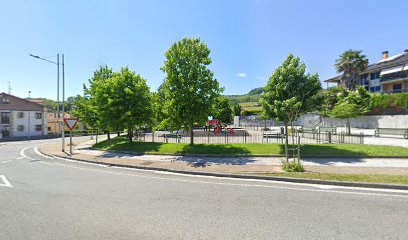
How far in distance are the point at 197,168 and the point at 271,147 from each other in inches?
260

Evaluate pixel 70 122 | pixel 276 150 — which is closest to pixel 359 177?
pixel 276 150

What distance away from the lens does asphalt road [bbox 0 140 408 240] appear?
14.4 ft

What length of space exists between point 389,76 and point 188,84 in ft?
151

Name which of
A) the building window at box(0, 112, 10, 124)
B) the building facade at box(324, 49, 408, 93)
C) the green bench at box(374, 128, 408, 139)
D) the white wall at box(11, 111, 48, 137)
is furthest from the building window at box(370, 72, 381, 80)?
the building window at box(0, 112, 10, 124)

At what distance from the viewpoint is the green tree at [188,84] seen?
626 inches

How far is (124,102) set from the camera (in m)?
18.4

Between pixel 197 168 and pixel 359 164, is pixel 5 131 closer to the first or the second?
pixel 197 168

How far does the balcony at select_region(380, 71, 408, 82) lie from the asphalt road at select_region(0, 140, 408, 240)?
150ft

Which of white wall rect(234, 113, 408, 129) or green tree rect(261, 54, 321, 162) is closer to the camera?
green tree rect(261, 54, 321, 162)

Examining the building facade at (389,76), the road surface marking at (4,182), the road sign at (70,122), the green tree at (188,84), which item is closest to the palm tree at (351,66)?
the building facade at (389,76)

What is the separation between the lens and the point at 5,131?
1736 inches

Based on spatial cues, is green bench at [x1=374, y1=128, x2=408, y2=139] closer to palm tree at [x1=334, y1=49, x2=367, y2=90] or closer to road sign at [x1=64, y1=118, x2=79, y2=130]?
palm tree at [x1=334, y1=49, x2=367, y2=90]

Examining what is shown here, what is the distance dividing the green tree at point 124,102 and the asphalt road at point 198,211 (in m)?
9.81

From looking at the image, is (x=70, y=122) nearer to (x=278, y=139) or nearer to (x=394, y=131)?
(x=278, y=139)
